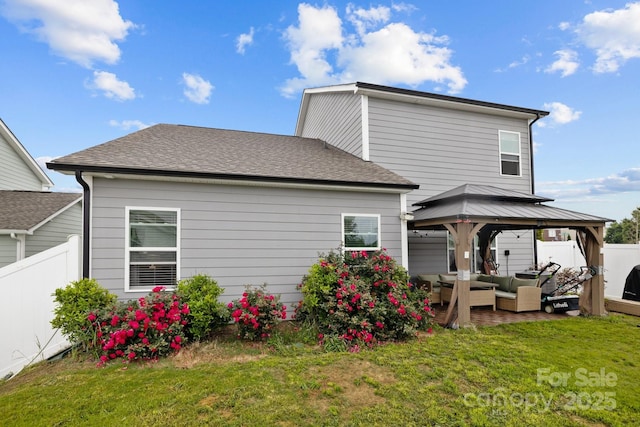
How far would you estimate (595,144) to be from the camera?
1319cm

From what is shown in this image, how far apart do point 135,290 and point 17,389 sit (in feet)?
6.97

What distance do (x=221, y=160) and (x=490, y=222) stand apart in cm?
590

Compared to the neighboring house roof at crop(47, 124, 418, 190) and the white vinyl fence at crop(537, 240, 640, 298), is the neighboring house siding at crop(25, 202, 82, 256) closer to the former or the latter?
the neighboring house roof at crop(47, 124, 418, 190)

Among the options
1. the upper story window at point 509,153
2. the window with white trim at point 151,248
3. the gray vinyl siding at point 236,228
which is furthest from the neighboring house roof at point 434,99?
the window with white trim at point 151,248

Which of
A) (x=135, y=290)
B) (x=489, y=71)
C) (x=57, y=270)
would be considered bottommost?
(x=135, y=290)

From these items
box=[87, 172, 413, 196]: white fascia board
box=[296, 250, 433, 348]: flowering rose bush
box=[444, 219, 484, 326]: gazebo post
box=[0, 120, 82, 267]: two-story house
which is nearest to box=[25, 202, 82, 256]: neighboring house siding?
box=[0, 120, 82, 267]: two-story house

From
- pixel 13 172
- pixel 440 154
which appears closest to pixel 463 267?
pixel 440 154

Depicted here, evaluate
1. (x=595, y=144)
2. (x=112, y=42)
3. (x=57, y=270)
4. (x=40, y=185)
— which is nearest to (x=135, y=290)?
(x=57, y=270)

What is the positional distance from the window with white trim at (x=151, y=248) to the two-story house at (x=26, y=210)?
18.0 feet

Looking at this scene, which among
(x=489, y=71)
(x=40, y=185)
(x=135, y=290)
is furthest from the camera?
(x=40, y=185)

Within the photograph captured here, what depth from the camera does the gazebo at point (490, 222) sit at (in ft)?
20.0

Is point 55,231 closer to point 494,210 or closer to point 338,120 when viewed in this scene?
point 338,120

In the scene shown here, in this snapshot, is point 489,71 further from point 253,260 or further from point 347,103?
point 253,260

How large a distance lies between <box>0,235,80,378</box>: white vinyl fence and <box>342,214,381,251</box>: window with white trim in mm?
5235
